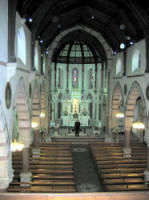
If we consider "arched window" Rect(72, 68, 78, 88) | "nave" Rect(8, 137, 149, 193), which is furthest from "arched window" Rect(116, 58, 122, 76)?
"arched window" Rect(72, 68, 78, 88)

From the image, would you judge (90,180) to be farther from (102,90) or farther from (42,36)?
(102,90)

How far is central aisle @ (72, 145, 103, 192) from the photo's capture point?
704 inches

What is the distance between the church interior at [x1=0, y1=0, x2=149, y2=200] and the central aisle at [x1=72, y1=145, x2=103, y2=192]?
0.08m

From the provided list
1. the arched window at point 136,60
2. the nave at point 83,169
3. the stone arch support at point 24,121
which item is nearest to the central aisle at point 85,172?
the nave at point 83,169

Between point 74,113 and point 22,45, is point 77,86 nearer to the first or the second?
point 74,113

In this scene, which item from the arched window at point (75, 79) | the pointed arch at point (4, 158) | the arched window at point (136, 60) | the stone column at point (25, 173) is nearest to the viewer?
the pointed arch at point (4, 158)

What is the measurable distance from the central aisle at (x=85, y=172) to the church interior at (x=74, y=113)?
0.08 metres

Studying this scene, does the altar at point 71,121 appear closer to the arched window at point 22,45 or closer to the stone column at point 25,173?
the stone column at point 25,173

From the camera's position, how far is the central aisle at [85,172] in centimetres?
1788

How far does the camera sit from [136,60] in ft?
71.2

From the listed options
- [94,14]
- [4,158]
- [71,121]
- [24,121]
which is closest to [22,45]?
[24,121]

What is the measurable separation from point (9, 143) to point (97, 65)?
28.5 metres

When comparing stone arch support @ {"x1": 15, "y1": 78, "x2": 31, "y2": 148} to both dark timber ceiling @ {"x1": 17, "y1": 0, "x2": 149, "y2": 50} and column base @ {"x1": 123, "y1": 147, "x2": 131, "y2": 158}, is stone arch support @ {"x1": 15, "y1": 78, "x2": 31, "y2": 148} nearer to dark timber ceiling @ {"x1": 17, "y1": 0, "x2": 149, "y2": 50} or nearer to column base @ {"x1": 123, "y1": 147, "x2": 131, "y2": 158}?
dark timber ceiling @ {"x1": 17, "y1": 0, "x2": 149, "y2": 50}

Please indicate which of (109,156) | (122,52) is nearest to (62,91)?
(122,52)
